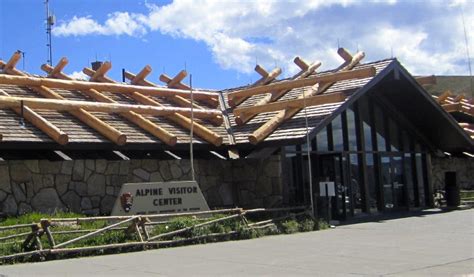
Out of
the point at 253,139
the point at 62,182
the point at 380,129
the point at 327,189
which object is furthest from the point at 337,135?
the point at 62,182

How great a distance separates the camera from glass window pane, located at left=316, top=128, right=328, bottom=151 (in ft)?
64.9

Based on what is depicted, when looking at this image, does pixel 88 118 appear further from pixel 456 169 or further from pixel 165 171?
pixel 456 169

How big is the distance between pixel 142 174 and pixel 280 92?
6.62 meters

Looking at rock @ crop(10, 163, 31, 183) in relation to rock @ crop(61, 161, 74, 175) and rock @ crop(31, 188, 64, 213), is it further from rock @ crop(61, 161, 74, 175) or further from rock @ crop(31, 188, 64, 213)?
rock @ crop(61, 161, 74, 175)

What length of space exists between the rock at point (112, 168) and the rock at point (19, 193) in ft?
7.77

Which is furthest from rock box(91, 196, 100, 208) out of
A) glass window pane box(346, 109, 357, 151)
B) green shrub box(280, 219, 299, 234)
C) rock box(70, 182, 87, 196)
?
glass window pane box(346, 109, 357, 151)

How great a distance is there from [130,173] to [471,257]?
9.46m

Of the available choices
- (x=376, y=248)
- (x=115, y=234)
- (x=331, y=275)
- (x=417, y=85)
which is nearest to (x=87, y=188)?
(x=115, y=234)

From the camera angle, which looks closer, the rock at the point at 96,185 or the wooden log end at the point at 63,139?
the wooden log end at the point at 63,139

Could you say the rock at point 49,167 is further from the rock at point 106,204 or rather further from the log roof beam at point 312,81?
the log roof beam at point 312,81

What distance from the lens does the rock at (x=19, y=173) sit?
14391 millimetres

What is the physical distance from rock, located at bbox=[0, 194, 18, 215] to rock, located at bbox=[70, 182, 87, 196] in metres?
1.59

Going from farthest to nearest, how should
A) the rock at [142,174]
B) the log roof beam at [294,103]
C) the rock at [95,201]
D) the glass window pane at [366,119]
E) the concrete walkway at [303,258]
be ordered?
the glass window pane at [366,119] → the log roof beam at [294,103] → the rock at [142,174] → the rock at [95,201] → the concrete walkway at [303,258]

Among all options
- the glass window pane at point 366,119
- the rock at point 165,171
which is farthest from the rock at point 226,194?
the glass window pane at point 366,119
